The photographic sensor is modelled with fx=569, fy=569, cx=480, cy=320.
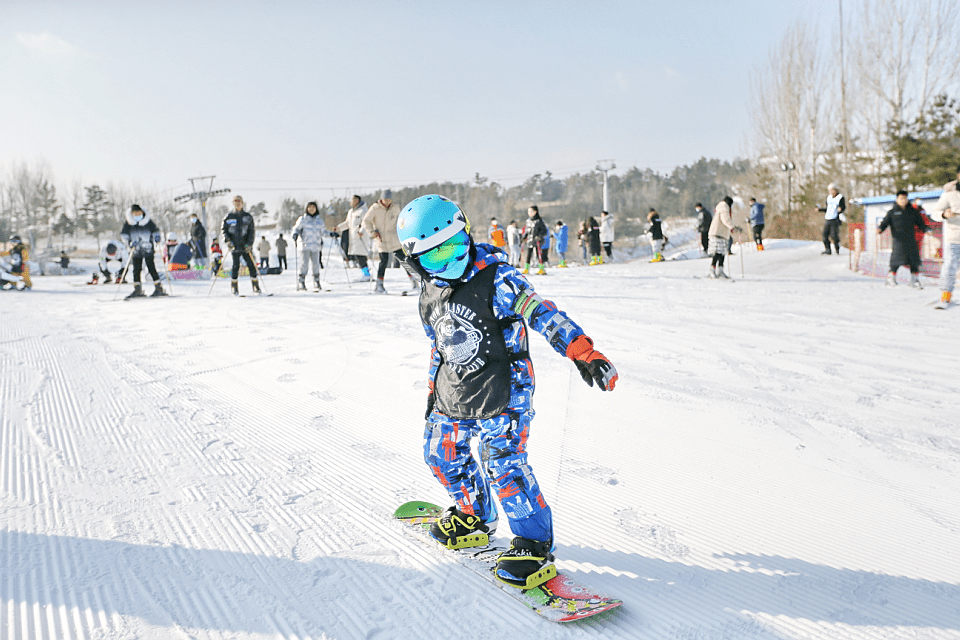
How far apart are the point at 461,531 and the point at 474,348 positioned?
2.58 ft

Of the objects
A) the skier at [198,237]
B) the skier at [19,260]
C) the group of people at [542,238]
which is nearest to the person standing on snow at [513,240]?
the group of people at [542,238]

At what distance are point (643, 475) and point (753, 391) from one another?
1.90 metres

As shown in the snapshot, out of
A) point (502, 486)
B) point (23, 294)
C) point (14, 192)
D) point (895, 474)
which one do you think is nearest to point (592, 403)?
point (895, 474)

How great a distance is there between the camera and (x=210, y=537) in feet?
7.72

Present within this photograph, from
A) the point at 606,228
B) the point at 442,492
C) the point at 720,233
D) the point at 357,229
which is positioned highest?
the point at 606,228

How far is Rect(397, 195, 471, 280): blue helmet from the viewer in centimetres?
195

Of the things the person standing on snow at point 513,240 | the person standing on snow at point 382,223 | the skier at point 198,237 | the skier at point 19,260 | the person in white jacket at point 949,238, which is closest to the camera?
the person in white jacket at point 949,238

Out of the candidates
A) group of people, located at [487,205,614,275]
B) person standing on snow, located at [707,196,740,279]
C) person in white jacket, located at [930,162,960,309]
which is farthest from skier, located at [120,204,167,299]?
person in white jacket, located at [930,162,960,309]

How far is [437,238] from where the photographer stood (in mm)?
1944

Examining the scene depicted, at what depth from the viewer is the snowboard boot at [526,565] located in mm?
1927

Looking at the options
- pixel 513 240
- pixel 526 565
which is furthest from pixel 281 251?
pixel 526 565

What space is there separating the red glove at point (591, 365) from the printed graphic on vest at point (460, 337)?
12.8 inches

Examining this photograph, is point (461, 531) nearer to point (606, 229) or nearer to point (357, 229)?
point (357, 229)

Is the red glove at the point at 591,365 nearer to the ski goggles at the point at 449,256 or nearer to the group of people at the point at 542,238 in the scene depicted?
the ski goggles at the point at 449,256
